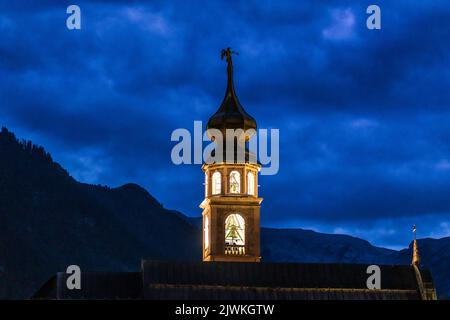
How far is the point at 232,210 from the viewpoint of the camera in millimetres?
111250

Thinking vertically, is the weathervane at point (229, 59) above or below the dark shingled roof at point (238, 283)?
above

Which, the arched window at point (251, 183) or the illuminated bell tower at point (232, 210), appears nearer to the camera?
the illuminated bell tower at point (232, 210)

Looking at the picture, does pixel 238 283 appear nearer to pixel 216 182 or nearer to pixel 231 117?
pixel 216 182

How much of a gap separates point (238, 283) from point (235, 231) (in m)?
12.1

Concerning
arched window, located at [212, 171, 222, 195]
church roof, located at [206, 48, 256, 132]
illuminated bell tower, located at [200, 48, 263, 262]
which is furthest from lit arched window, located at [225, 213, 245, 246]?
church roof, located at [206, 48, 256, 132]

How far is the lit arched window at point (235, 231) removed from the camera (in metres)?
112

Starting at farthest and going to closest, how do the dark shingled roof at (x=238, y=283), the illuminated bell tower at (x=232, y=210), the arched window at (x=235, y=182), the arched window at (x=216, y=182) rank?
1. the arched window at (x=216, y=182)
2. the arched window at (x=235, y=182)
3. the illuminated bell tower at (x=232, y=210)
4. the dark shingled roof at (x=238, y=283)

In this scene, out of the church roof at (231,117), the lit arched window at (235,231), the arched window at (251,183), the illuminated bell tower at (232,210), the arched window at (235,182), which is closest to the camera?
the illuminated bell tower at (232,210)

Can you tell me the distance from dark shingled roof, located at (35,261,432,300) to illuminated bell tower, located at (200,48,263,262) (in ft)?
29.2

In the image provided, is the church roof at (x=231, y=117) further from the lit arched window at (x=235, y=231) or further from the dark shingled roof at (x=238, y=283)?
the dark shingled roof at (x=238, y=283)

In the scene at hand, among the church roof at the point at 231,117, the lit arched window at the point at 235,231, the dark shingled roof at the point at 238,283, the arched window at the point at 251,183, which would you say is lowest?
the dark shingled roof at the point at 238,283

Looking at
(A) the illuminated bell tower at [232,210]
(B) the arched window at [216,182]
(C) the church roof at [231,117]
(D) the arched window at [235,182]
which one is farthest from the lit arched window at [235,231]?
(C) the church roof at [231,117]
